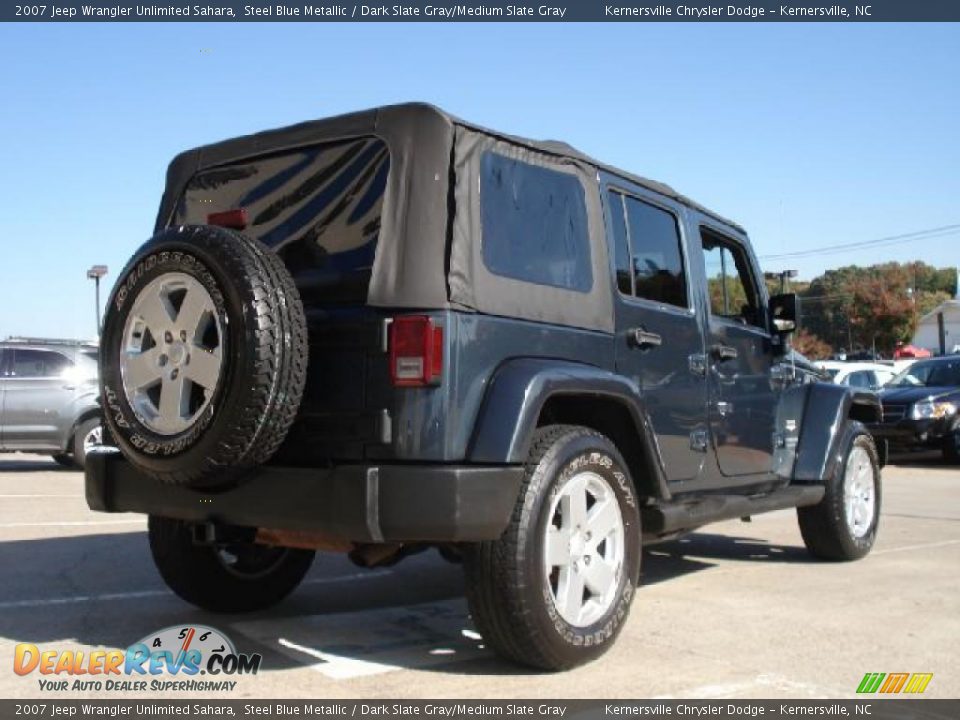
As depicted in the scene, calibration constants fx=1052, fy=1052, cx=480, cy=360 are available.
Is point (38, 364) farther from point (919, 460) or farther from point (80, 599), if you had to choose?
point (919, 460)

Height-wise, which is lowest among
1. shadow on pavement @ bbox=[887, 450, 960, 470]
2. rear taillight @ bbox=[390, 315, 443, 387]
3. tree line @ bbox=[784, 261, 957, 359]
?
shadow on pavement @ bbox=[887, 450, 960, 470]

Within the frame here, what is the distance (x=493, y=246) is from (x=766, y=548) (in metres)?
4.11

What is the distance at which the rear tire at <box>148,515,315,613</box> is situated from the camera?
486cm

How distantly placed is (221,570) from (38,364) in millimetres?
8988

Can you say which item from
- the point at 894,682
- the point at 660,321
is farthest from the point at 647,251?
the point at 894,682

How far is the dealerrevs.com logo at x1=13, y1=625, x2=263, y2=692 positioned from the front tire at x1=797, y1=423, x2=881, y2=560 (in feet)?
12.2

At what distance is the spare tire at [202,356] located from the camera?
143 inches

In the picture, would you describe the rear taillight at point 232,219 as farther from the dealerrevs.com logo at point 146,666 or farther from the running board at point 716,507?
the running board at point 716,507

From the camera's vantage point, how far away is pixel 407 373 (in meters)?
3.69

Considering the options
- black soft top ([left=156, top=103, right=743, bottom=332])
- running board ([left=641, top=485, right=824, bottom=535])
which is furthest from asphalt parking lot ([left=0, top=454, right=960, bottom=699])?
black soft top ([left=156, top=103, right=743, bottom=332])

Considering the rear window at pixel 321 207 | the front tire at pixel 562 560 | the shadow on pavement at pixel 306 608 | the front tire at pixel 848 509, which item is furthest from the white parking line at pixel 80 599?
the front tire at pixel 848 509

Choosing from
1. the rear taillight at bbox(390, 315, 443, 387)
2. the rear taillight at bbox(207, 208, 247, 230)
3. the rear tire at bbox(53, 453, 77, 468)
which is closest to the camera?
the rear taillight at bbox(390, 315, 443, 387)

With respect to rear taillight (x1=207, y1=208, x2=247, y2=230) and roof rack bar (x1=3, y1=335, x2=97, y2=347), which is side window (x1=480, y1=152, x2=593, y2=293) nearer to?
rear taillight (x1=207, y1=208, x2=247, y2=230)

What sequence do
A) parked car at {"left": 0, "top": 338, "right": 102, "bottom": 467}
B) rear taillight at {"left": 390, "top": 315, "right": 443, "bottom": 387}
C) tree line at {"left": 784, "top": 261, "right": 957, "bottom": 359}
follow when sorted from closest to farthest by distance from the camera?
rear taillight at {"left": 390, "top": 315, "right": 443, "bottom": 387} < parked car at {"left": 0, "top": 338, "right": 102, "bottom": 467} < tree line at {"left": 784, "top": 261, "right": 957, "bottom": 359}
